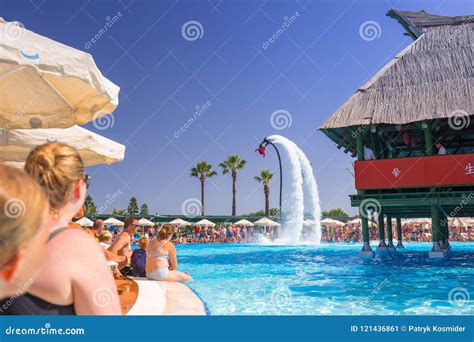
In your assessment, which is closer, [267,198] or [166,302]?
[166,302]

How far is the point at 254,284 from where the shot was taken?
329 inches

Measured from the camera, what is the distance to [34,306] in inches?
60.5

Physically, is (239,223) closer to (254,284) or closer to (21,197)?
(254,284)

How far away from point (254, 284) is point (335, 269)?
12.0 feet

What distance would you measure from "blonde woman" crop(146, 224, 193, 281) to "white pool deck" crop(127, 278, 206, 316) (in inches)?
42.1

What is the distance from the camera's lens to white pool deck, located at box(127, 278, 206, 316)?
3.77 m

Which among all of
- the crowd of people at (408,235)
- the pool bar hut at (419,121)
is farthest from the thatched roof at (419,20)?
the crowd of people at (408,235)

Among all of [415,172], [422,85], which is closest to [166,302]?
[415,172]

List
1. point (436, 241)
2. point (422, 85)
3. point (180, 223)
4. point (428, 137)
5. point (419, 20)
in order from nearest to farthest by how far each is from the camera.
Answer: point (436, 241)
point (428, 137)
point (422, 85)
point (419, 20)
point (180, 223)

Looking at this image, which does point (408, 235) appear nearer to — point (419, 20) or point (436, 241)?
point (419, 20)

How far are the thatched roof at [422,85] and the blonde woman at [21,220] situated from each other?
47.3ft

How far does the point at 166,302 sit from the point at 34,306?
284cm

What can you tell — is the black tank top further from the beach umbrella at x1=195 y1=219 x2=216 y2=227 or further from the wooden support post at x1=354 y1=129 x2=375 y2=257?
the beach umbrella at x1=195 y1=219 x2=216 y2=227
